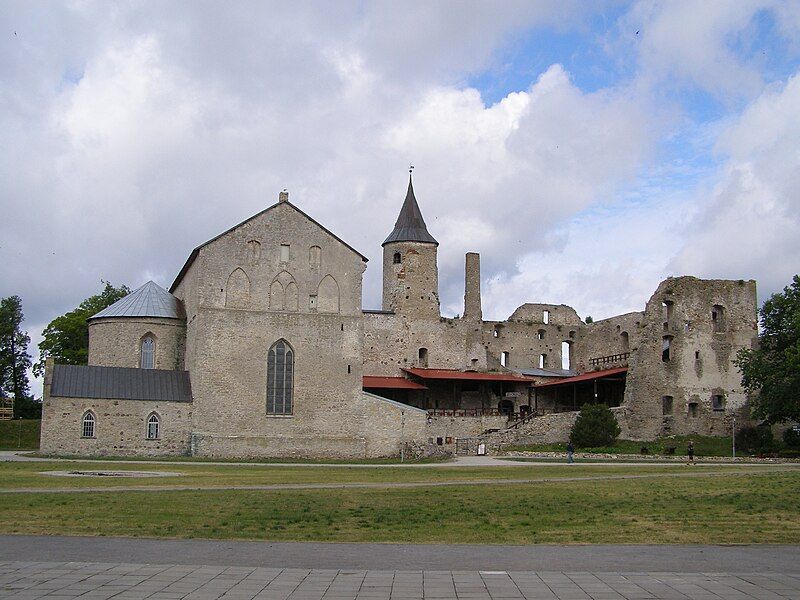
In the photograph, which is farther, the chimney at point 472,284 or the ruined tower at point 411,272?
the chimney at point 472,284

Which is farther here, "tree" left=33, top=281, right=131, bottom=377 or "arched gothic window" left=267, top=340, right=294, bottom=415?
"tree" left=33, top=281, right=131, bottom=377

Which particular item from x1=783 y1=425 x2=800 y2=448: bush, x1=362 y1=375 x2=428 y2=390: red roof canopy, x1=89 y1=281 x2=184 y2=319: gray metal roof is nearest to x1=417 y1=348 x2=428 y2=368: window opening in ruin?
x1=362 y1=375 x2=428 y2=390: red roof canopy

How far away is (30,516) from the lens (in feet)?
55.9

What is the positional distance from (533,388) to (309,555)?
5555cm

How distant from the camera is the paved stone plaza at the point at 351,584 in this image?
1056cm

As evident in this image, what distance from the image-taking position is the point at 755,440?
174 feet

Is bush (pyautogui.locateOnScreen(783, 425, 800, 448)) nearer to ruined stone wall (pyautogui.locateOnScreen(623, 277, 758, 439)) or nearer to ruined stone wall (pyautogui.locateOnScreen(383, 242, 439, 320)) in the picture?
ruined stone wall (pyautogui.locateOnScreen(623, 277, 758, 439))

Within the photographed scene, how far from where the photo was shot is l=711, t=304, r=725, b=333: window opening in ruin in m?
60.1

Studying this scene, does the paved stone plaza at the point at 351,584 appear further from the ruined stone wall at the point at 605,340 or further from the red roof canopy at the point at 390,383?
the ruined stone wall at the point at 605,340

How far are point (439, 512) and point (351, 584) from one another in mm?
7876

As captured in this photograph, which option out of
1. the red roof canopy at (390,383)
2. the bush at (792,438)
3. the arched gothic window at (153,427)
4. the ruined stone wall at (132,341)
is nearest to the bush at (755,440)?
the bush at (792,438)

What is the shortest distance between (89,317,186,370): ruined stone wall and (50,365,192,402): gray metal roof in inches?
143

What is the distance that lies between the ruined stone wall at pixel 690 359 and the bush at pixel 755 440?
4361mm

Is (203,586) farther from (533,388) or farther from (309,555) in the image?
(533,388)
